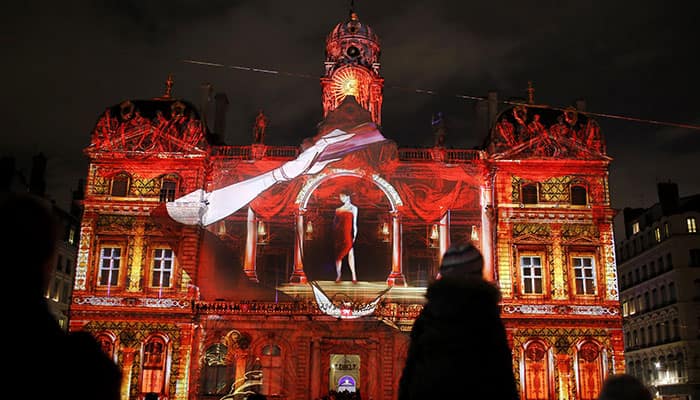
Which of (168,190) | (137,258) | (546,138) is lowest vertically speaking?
(137,258)

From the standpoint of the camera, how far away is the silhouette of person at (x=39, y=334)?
2648 mm

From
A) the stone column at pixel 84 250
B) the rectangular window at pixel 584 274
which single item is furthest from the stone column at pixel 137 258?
the rectangular window at pixel 584 274

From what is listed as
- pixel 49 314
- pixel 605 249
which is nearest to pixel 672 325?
pixel 605 249

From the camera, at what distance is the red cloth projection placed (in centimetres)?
3256

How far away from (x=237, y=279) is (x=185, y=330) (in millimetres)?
3315

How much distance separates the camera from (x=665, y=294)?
50062 millimetres

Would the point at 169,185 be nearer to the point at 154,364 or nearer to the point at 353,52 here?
the point at 154,364

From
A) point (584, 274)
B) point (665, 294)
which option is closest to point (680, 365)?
point (665, 294)

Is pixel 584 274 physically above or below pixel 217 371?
above

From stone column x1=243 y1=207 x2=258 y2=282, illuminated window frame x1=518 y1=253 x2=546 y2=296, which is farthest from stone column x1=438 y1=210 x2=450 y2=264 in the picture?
stone column x1=243 y1=207 x2=258 y2=282

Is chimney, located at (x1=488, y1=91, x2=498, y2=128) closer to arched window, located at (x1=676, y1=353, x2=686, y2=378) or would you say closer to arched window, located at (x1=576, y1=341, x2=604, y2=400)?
arched window, located at (x1=576, y1=341, x2=604, y2=400)

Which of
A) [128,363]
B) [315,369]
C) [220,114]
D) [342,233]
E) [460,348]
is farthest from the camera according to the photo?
[220,114]

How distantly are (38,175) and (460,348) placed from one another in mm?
50751

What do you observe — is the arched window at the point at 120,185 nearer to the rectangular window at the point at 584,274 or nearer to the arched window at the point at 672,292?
the rectangular window at the point at 584,274
